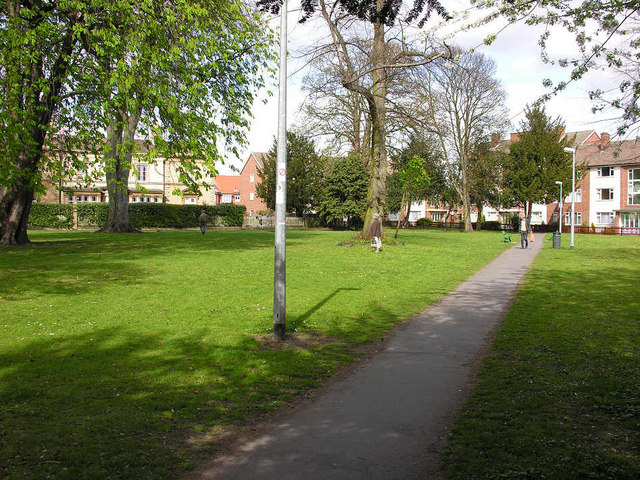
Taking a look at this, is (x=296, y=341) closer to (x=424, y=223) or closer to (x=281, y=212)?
(x=281, y=212)

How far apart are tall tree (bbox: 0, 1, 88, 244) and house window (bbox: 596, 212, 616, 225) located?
6591 centimetres

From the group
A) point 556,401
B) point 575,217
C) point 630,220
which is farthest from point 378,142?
point 575,217

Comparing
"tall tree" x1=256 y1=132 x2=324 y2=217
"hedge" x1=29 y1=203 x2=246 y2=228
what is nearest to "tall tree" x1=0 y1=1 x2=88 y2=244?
"hedge" x1=29 y1=203 x2=246 y2=228

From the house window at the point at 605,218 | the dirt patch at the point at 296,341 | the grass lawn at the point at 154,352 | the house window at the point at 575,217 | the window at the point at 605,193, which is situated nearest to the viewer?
the grass lawn at the point at 154,352

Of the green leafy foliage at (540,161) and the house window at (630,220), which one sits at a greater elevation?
the green leafy foliage at (540,161)

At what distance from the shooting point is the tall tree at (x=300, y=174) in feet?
191

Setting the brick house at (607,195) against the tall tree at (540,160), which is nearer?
the tall tree at (540,160)

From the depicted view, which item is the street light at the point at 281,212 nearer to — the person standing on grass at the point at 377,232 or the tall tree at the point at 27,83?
the tall tree at the point at 27,83

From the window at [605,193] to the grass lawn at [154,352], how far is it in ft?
200

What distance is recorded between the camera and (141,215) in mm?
48781

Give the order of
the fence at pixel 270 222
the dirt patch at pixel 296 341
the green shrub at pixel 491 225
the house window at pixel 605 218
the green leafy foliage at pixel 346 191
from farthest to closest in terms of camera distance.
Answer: the green shrub at pixel 491 225, the house window at pixel 605 218, the fence at pixel 270 222, the green leafy foliage at pixel 346 191, the dirt patch at pixel 296 341

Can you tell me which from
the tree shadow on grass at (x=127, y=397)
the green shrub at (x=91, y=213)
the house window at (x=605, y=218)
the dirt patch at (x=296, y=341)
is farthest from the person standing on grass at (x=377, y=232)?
the house window at (x=605, y=218)

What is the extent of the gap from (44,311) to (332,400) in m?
6.55

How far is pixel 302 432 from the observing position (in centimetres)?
448
